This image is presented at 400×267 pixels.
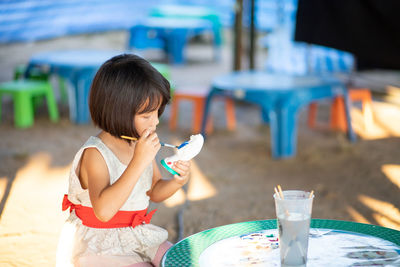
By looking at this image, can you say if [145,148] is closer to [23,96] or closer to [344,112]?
[344,112]

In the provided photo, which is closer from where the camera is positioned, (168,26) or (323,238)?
(323,238)

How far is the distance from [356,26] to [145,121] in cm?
334

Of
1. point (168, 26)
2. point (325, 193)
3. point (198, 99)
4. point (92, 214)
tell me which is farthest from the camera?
point (168, 26)

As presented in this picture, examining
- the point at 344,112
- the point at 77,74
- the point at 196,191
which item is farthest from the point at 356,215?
the point at 77,74

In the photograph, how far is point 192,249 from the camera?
1.36 metres

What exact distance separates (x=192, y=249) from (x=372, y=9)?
3.54m

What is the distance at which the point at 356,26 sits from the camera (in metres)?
4.52

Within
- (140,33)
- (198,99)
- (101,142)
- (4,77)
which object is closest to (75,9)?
(140,33)

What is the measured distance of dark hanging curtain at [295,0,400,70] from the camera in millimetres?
4200

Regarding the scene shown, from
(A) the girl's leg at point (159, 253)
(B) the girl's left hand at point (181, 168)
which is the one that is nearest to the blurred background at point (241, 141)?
(A) the girl's leg at point (159, 253)

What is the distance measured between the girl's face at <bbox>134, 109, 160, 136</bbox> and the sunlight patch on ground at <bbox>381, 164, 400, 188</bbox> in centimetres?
253

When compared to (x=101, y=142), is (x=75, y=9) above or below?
below

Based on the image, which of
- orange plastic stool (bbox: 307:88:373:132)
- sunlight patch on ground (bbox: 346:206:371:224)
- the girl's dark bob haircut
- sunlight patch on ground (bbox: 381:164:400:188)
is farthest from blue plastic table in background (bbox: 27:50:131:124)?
the girl's dark bob haircut

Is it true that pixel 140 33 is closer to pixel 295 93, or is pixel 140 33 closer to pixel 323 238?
pixel 295 93
